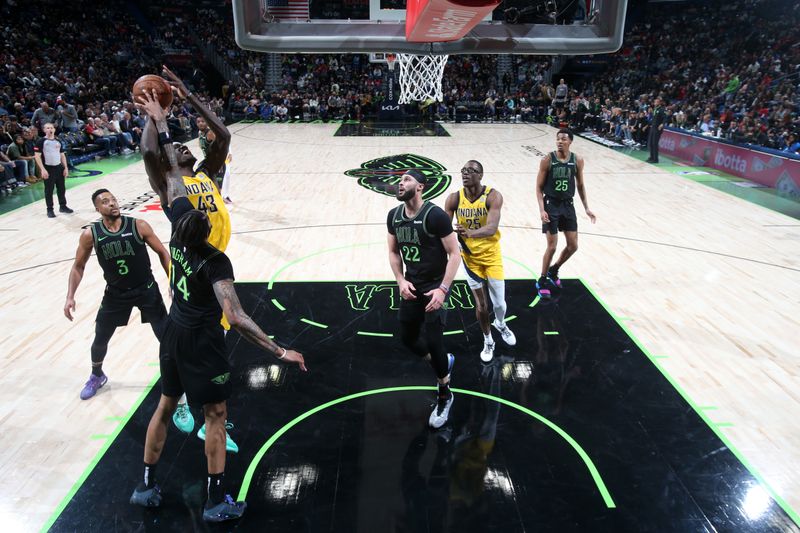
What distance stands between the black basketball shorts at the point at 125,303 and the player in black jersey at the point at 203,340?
1.29 m

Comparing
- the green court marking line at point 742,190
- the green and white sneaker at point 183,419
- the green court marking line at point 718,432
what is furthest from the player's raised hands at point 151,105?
the green court marking line at point 742,190

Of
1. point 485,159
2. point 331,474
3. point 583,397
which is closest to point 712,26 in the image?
point 485,159

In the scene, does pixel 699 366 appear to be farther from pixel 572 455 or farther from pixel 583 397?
pixel 572 455

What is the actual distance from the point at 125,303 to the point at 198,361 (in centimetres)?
162

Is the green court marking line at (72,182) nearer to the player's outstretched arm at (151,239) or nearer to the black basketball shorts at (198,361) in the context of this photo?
the player's outstretched arm at (151,239)

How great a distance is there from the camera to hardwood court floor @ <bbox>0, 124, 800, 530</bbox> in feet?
13.6

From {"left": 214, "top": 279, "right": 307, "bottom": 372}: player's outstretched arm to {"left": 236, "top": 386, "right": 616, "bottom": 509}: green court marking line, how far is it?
112 cm

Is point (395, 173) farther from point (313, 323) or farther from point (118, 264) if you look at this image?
point (118, 264)

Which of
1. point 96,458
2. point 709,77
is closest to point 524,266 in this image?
point 96,458

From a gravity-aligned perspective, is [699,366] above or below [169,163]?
below

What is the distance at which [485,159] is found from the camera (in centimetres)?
1568

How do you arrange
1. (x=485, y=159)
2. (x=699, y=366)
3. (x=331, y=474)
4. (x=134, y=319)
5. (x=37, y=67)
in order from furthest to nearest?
(x=37, y=67) → (x=485, y=159) → (x=134, y=319) → (x=699, y=366) → (x=331, y=474)

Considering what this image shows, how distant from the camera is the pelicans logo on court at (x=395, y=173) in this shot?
12.0 meters

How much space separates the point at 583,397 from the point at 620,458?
0.75m
